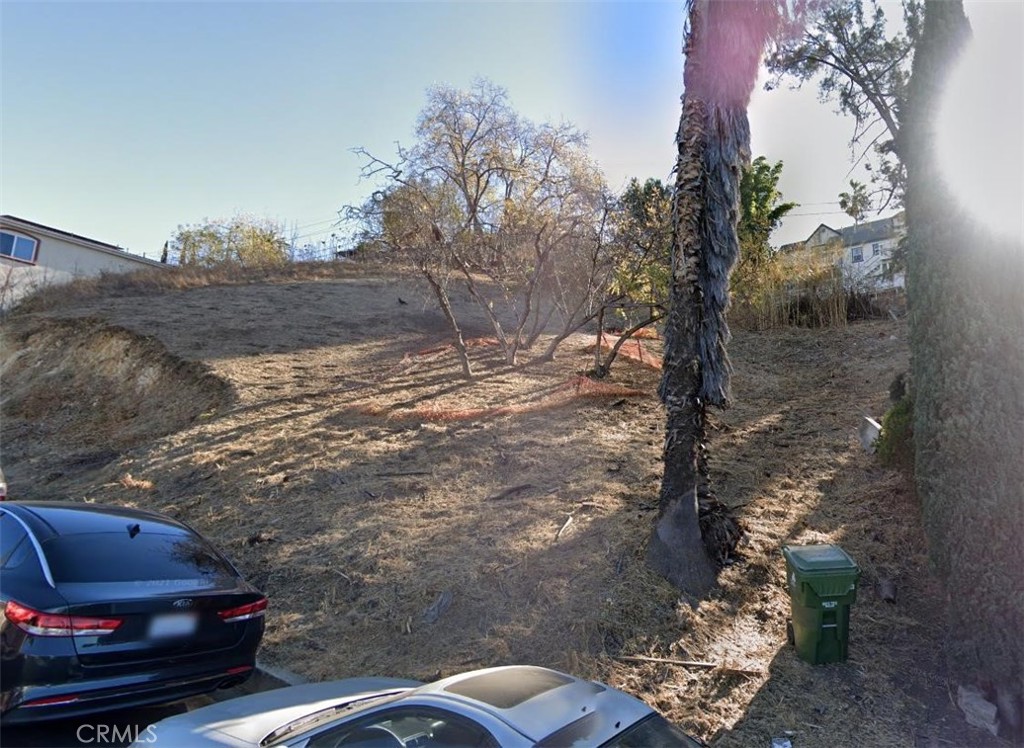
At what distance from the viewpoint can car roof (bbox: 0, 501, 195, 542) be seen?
4.66m

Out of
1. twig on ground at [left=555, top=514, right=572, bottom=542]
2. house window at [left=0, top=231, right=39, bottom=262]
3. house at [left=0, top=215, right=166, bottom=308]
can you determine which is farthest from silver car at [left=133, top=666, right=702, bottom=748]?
house window at [left=0, top=231, right=39, bottom=262]

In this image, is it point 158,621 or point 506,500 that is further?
point 506,500

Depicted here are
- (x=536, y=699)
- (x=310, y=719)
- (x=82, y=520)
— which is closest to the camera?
(x=536, y=699)

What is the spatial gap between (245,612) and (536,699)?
284 centimetres

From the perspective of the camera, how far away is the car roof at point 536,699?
2.62m

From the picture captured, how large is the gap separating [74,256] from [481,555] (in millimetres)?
34382

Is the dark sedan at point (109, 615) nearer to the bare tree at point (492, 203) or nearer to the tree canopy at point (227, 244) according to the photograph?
the bare tree at point (492, 203)

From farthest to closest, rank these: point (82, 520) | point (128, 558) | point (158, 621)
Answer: point (82, 520) → point (128, 558) → point (158, 621)

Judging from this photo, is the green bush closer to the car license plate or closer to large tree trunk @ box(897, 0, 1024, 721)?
large tree trunk @ box(897, 0, 1024, 721)

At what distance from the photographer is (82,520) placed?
488cm

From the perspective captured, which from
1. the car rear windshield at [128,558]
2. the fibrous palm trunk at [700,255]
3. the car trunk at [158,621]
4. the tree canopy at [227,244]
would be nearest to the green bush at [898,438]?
the fibrous palm trunk at [700,255]

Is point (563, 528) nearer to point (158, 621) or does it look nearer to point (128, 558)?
point (158, 621)

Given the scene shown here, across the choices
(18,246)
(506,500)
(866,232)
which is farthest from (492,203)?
(866,232)

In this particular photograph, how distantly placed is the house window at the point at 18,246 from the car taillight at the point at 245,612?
3293cm
